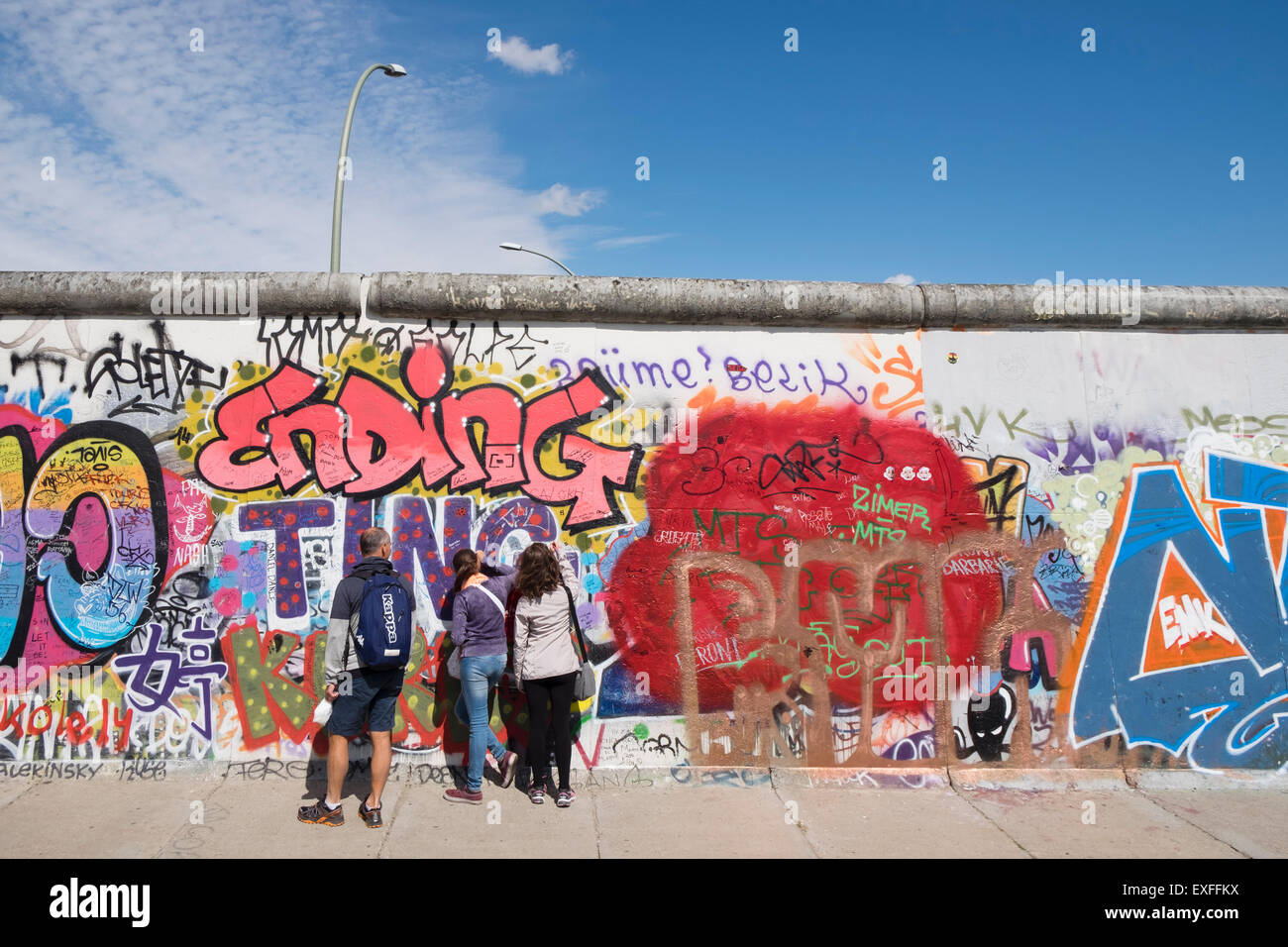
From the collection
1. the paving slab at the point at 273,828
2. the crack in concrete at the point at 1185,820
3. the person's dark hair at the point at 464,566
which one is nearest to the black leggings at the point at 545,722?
the person's dark hair at the point at 464,566

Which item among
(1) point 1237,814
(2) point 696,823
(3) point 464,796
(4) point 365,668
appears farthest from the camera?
(1) point 1237,814

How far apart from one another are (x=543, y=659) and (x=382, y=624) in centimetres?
97

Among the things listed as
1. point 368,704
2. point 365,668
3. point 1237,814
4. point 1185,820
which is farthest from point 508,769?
point 1237,814

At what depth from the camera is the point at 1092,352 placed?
6043mm

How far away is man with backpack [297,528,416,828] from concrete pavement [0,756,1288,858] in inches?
8.6

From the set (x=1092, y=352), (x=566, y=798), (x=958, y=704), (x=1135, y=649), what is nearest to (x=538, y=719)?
(x=566, y=798)

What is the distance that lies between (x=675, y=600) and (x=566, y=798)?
1.42m

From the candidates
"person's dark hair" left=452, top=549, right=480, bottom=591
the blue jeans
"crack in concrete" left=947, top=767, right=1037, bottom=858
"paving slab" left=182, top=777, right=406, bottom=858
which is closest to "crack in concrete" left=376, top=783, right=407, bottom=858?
"paving slab" left=182, top=777, right=406, bottom=858

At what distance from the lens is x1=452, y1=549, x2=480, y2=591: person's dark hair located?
536 centimetres

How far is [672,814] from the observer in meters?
5.13

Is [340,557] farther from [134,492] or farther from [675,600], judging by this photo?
[675,600]

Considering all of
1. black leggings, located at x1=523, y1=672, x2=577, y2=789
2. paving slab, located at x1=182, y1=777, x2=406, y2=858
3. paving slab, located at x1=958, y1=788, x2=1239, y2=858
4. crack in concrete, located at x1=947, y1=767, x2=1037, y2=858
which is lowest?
paving slab, located at x1=958, y1=788, x2=1239, y2=858

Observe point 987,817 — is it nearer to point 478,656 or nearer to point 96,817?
point 478,656

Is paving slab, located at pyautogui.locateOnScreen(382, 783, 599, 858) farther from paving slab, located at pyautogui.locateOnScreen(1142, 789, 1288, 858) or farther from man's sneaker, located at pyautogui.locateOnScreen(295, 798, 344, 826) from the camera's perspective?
paving slab, located at pyautogui.locateOnScreen(1142, 789, 1288, 858)
